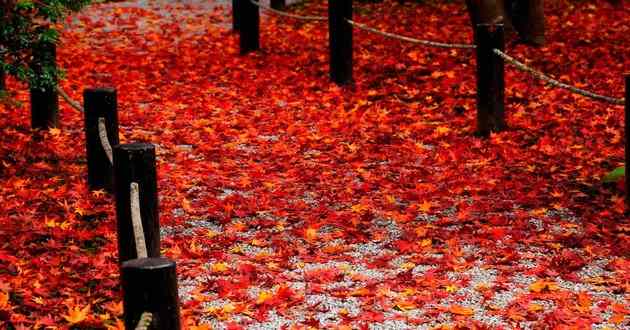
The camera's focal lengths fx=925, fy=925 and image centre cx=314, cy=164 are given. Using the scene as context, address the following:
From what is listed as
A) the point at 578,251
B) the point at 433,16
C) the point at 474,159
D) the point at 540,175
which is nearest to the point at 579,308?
the point at 578,251

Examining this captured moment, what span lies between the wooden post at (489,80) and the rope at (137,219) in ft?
15.5

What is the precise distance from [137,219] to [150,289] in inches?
42.4

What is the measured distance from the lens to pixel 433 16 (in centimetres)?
1386

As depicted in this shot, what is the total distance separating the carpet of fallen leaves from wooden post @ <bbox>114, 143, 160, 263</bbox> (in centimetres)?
45

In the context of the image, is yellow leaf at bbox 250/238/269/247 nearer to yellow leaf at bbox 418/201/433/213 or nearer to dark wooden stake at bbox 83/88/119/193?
yellow leaf at bbox 418/201/433/213

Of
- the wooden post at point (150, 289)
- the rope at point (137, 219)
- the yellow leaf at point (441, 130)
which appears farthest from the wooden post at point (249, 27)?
the wooden post at point (150, 289)

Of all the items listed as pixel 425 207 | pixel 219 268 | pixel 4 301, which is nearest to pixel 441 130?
pixel 425 207

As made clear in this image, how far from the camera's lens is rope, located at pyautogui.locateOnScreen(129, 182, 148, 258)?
331cm

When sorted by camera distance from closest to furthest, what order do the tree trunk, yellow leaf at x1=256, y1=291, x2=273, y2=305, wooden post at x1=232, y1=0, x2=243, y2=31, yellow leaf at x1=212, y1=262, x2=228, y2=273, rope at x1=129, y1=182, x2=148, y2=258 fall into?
rope at x1=129, y1=182, x2=148, y2=258, yellow leaf at x1=256, y1=291, x2=273, y2=305, yellow leaf at x1=212, y1=262, x2=228, y2=273, the tree trunk, wooden post at x1=232, y1=0, x2=243, y2=31

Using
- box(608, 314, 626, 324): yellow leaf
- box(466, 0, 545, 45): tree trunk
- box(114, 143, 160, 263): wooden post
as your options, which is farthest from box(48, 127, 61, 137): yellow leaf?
box(466, 0, 545, 45): tree trunk

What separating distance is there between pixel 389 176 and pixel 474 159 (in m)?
0.85

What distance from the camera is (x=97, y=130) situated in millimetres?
6496

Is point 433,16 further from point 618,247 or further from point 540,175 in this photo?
point 618,247

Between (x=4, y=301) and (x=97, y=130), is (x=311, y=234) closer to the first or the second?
(x=97, y=130)
